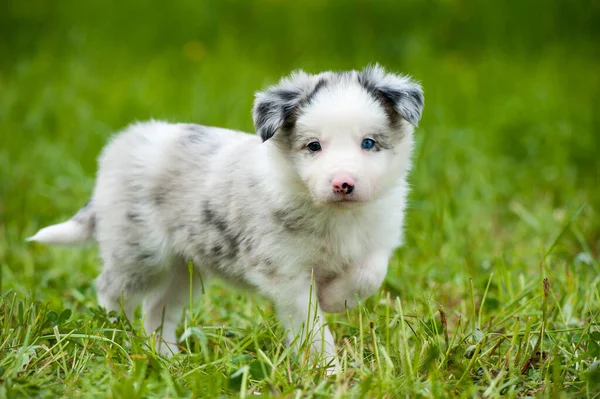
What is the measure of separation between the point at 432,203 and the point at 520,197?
0.84 meters

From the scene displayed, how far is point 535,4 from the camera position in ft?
33.3

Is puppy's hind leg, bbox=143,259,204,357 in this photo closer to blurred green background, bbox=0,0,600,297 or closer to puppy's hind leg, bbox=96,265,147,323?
puppy's hind leg, bbox=96,265,147,323

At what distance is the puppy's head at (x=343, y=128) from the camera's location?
10.6ft

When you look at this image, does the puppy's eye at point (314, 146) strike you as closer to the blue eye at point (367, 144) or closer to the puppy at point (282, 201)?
the puppy at point (282, 201)

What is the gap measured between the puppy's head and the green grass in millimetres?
554

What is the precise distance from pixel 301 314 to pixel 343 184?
682 mm

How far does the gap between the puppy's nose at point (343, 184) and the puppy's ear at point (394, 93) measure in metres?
0.45

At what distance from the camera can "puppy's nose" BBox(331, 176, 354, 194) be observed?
3.15 metres

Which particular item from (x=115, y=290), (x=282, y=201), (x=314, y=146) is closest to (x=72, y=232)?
(x=115, y=290)

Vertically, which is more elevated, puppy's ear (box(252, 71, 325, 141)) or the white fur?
puppy's ear (box(252, 71, 325, 141))

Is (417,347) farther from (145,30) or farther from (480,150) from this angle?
(145,30)

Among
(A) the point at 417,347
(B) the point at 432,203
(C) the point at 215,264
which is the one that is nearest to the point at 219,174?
(C) the point at 215,264

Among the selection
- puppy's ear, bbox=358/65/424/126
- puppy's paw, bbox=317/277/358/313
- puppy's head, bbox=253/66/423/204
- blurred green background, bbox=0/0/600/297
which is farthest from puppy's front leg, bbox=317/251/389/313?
blurred green background, bbox=0/0/600/297

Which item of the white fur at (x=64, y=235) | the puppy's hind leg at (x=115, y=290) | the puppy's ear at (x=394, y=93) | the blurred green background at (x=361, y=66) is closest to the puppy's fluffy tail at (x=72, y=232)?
the white fur at (x=64, y=235)
